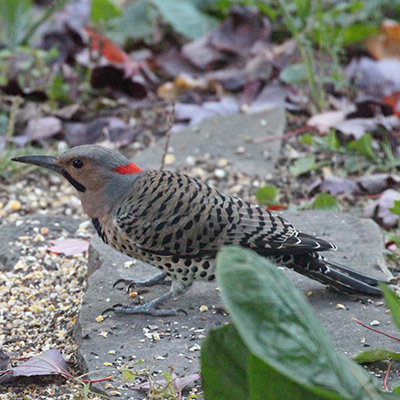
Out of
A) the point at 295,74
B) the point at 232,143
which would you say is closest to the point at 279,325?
the point at 232,143

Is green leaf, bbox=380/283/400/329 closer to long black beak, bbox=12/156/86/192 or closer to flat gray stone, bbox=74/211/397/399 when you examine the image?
flat gray stone, bbox=74/211/397/399

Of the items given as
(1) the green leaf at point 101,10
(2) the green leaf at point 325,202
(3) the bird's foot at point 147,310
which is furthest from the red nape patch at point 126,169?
(1) the green leaf at point 101,10

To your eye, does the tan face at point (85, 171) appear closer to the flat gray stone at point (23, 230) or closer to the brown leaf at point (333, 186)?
the flat gray stone at point (23, 230)

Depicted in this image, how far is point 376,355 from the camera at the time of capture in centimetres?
332

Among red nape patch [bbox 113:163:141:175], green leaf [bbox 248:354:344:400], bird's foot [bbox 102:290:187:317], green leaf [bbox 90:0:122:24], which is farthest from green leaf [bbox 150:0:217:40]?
green leaf [bbox 248:354:344:400]

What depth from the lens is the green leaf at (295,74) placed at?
6.86m

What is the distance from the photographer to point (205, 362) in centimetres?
246

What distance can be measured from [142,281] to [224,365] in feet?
6.14

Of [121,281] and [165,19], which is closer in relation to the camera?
[121,281]

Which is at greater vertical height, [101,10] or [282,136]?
[101,10]

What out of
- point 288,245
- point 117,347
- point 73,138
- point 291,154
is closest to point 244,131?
point 291,154

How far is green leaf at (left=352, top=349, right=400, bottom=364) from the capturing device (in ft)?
10.8

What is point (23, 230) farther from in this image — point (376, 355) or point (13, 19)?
point (13, 19)

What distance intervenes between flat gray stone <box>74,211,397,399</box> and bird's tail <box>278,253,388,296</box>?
0.28ft
